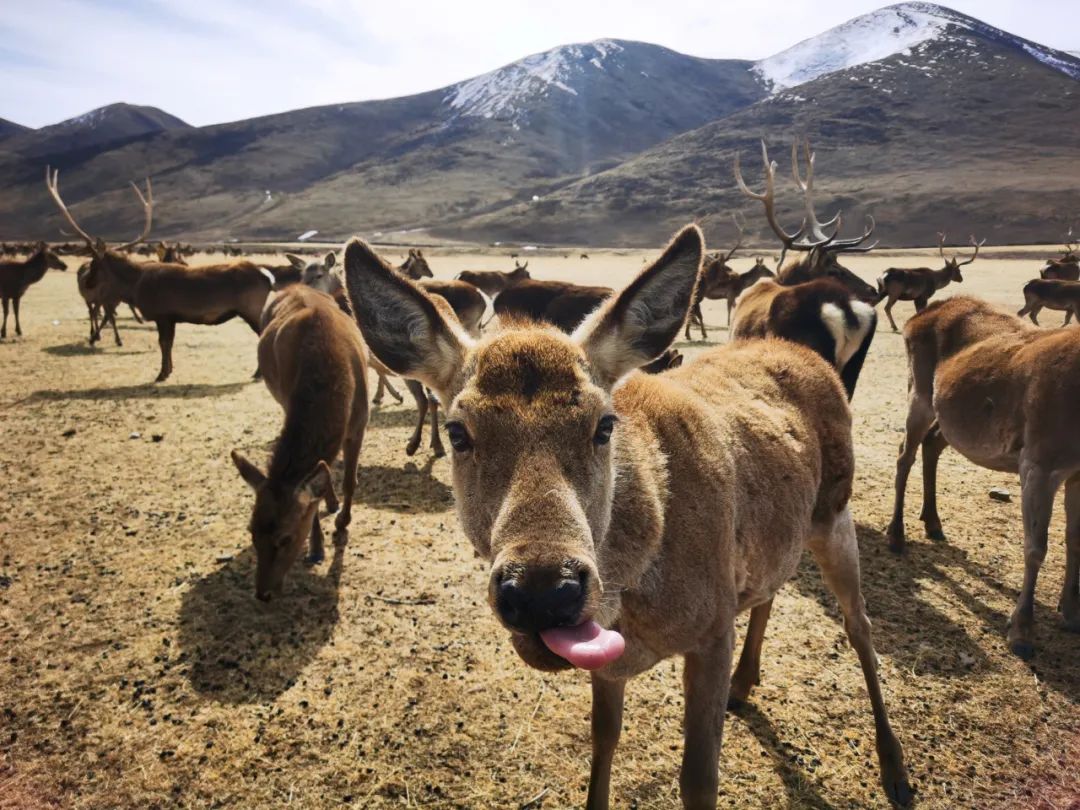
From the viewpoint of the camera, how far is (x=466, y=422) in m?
2.59

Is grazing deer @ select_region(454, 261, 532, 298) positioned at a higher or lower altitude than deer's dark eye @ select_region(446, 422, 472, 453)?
higher

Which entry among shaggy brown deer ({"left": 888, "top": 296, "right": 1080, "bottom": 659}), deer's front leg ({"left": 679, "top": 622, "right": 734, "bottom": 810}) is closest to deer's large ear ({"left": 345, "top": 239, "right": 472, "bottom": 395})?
deer's front leg ({"left": 679, "top": 622, "right": 734, "bottom": 810})

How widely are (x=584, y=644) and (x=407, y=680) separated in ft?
9.92

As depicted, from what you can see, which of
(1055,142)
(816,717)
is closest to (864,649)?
(816,717)

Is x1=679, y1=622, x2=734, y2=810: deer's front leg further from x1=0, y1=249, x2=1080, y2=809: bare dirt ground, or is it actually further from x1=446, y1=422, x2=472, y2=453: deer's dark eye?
x1=446, y1=422, x2=472, y2=453: deer's dark eye

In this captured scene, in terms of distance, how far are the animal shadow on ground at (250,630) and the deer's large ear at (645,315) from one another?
132 inches

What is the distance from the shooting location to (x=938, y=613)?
5.27 m

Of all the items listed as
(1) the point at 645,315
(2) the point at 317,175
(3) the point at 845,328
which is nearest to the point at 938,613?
(3) the point at 845,328

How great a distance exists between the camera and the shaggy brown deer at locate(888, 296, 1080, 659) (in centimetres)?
494

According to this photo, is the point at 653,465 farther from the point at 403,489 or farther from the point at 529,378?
the point at 403,489

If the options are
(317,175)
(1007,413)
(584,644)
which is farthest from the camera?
(317,175)

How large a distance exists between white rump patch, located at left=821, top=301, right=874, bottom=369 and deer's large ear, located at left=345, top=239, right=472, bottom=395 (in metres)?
5.47

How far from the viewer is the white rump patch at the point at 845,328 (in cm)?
716

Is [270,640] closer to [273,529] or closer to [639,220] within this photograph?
[273,529]
